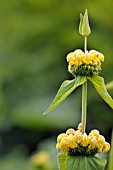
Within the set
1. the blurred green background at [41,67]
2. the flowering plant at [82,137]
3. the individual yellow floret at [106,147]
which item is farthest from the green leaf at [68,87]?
the blurred green background at [41,67]

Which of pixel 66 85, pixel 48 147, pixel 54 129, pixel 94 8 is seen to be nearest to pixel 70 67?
pixel 66 85

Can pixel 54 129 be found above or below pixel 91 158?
above

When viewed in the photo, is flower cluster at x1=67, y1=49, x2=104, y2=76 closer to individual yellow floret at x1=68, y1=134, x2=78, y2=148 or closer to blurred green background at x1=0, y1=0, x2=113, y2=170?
individual yellow floret at x1=68, y1=134, x2=78, y2=148

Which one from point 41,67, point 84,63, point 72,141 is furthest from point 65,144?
point 41,67

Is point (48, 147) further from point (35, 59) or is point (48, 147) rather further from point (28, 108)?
point (35, 59)

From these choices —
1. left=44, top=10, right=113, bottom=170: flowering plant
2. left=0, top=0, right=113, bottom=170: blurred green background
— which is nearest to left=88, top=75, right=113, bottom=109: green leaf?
left=44, top=10, right=113, bottom=170: flowering plant

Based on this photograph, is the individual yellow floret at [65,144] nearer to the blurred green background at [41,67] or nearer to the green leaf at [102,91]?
the green leaf at [102,91]
